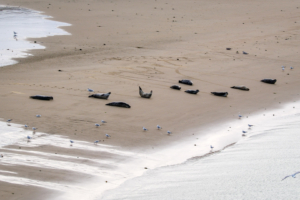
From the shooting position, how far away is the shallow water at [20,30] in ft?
47.8

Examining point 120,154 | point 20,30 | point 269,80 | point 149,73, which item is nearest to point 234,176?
point 120,154

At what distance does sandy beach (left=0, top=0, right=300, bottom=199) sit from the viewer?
7719mm

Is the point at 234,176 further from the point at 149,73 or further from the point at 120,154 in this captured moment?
the point at 149,73

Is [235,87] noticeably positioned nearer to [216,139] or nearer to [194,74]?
[194,74]

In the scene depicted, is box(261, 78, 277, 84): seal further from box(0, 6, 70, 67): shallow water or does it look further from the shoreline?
box(0, 6, 70, 67): shallow water

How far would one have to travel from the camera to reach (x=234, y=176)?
456 centimetres

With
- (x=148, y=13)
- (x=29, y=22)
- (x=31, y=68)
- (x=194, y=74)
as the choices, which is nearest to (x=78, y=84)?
(x=31, y=68)

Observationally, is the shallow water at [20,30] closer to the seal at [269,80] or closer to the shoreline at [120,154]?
the shoreline at [120,154]

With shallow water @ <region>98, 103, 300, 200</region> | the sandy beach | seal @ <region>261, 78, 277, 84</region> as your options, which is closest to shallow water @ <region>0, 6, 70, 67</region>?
the sandy beach

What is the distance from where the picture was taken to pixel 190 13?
25078 millimetres

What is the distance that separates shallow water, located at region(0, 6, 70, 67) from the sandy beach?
2.23 ft

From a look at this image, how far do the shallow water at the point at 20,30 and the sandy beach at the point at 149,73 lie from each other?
2.23 ft

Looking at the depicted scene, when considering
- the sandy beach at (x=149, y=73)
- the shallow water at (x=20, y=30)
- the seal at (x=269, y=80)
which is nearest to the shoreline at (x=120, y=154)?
the sandy beach at (x=149, y=73)

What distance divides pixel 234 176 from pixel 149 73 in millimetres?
7705
